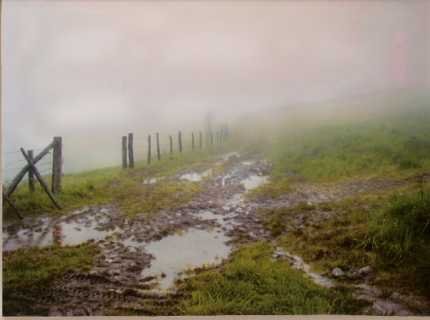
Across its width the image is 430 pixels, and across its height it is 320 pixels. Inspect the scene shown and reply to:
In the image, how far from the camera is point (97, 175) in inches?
185

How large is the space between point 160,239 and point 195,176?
76 centimetres

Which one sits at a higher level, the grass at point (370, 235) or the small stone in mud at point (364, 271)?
the grass at point (370, 235)

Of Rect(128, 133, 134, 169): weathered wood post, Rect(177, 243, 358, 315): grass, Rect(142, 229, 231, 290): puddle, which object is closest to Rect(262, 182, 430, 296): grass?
Rect(177, 243, 358, 315): grass

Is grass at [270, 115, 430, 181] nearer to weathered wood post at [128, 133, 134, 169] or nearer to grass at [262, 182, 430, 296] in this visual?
grass at [262, 182, 430, 296]

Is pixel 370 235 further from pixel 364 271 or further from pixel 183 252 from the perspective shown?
pixel 183 252

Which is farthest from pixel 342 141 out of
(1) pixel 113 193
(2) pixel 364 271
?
(1) pixel 113 193

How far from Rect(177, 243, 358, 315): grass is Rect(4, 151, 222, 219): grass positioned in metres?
0.87

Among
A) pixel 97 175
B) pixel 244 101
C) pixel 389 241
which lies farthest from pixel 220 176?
pixel 389 241

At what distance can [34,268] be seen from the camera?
4.21m

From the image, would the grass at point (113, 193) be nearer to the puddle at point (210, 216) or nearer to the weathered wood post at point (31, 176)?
the weathered wood post at point (31, 176)

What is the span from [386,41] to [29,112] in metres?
3.62

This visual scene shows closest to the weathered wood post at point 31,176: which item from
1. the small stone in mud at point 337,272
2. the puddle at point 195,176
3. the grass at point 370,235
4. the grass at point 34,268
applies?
the grass at point 34,268

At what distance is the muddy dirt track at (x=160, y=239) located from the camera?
411 centimetres

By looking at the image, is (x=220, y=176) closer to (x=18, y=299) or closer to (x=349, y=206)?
(x=349, y=206)
